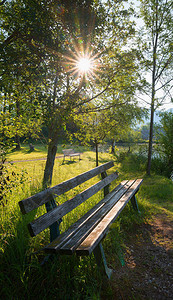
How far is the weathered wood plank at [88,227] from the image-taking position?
68.6 inches

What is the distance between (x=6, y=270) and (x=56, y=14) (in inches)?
154

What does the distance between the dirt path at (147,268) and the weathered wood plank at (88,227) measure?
611mm

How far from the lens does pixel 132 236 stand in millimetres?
3252

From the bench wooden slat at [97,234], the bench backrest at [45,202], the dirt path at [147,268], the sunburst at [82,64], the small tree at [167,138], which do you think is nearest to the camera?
the bench wooden slat at [97,234]

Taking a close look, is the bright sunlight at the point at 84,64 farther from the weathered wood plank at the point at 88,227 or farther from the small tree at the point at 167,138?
the small tree at the point at 167,138

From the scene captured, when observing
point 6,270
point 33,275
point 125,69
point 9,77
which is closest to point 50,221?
point 33,275

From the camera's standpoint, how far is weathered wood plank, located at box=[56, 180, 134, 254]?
5.72 feet

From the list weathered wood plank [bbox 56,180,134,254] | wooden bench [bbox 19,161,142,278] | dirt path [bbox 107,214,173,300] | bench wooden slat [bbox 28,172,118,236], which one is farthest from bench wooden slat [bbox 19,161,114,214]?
dirt path [bbox 107,214,173,300]

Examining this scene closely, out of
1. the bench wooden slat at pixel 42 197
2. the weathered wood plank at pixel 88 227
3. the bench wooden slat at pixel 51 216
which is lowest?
the weathered wood plank at pixel 88 227

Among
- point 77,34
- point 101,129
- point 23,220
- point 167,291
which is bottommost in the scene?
point 167,291

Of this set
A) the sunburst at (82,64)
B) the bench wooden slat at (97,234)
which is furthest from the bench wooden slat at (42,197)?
the sunburst at (82,64)

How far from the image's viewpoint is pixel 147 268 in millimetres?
2479

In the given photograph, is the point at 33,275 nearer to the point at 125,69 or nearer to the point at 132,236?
the point at 132,236

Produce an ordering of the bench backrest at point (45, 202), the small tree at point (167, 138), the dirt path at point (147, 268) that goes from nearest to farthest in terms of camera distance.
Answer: the bench backrest at point (45, 202), the dirt path at point (147, 268), the small tree at point (167, 138)
